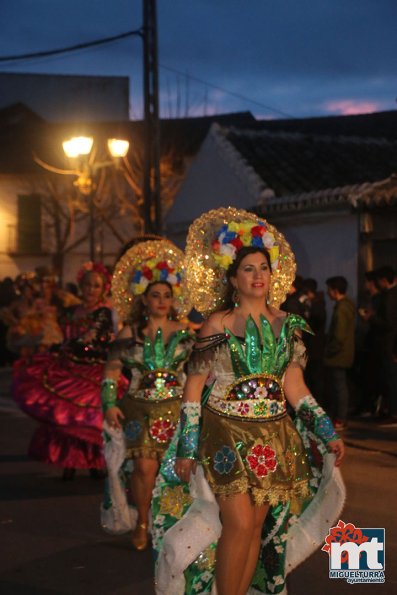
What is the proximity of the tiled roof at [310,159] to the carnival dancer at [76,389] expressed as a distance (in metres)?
10.2

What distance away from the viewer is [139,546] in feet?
24.4

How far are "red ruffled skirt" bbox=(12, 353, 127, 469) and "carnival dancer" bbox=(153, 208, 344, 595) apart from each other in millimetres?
4261

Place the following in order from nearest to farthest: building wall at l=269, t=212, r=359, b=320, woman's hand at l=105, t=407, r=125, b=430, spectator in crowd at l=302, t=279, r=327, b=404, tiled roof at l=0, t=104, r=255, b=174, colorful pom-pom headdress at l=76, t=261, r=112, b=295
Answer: woman's hand at l=105, t=407, r=125, b=430 → colorful pom-pom headdress at l=76, t=261, r=112, b=295 → spectator in crowd at l=302, t=279, r=327, b=404 → building wall at l=269, t=212, r=359, b=320 → tiled roof at l=0, t=104, r=255, b=174

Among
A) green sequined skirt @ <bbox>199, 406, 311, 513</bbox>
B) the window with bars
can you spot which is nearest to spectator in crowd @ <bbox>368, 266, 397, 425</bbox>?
green sequined skirt @ <bbox>199, 406, 311, 513</bbox>

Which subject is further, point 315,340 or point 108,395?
point 315,340

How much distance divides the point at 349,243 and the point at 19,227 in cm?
3011

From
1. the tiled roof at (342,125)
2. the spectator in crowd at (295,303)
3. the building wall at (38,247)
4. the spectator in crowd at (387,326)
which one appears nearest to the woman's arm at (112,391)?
the spectator in crowd at (295,303)

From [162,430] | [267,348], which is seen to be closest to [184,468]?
[267,348]

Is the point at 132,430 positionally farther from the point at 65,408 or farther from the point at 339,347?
the point at 339,347

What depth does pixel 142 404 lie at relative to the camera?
768 centimetres

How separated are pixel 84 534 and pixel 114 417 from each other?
0.92 metres

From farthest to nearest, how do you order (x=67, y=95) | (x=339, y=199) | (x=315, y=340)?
(x=67, y=95) < (x=339, y=199) < (x=315, y=340)

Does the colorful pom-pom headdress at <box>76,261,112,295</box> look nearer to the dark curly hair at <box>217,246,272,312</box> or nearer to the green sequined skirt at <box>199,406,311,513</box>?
the dark curly hair at <box>217,246,272,312</box>

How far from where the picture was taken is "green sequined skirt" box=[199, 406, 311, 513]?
534 cm
